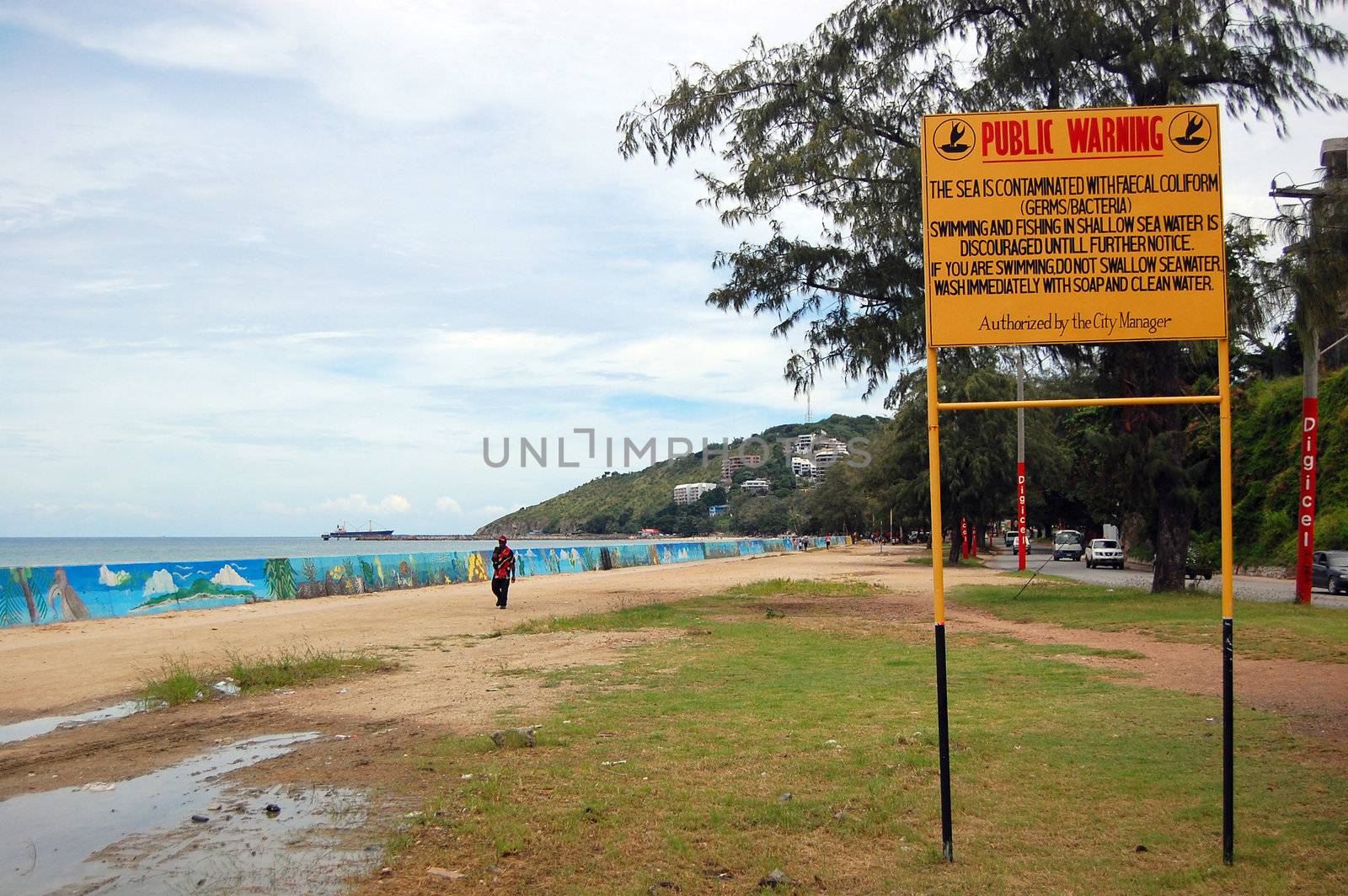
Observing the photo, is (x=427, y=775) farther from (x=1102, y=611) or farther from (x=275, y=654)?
(x=1102, y=611)

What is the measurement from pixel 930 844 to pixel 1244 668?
327 inches

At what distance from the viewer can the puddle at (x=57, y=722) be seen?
399 inches

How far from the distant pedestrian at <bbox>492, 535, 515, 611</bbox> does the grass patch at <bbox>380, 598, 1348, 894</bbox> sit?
15277mm

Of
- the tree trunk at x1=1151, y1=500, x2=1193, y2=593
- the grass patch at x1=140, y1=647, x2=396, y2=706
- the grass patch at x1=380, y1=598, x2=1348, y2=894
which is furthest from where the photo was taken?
the tree trunk at x1=1151, y1=500, x2=1193, y2=593

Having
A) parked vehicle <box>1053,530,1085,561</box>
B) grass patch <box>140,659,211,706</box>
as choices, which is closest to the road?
parked vehicle <box>1053,530,1085,561</box>

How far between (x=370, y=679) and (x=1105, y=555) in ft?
134

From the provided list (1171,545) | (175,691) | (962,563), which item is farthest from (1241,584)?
(175,691)

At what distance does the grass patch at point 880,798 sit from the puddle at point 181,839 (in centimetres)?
51

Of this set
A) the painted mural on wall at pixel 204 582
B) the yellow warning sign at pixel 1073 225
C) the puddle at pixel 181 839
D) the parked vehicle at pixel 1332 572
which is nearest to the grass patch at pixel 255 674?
the puddle at pixel 181 839

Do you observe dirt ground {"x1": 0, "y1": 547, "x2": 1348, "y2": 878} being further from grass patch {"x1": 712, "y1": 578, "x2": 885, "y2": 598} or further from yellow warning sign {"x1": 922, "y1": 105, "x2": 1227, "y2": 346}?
yellow warning sign {"x1": 922, "y1": 105, "x2": 1227, "y2": 346}

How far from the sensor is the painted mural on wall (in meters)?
23.9

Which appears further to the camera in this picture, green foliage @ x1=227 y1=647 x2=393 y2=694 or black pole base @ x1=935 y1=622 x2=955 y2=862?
green foliage @ x1=227 y1=647 x2=393 y2=694

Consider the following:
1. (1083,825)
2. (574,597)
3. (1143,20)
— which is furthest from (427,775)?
(574,597)

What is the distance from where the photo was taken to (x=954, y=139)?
6098 millimetres
